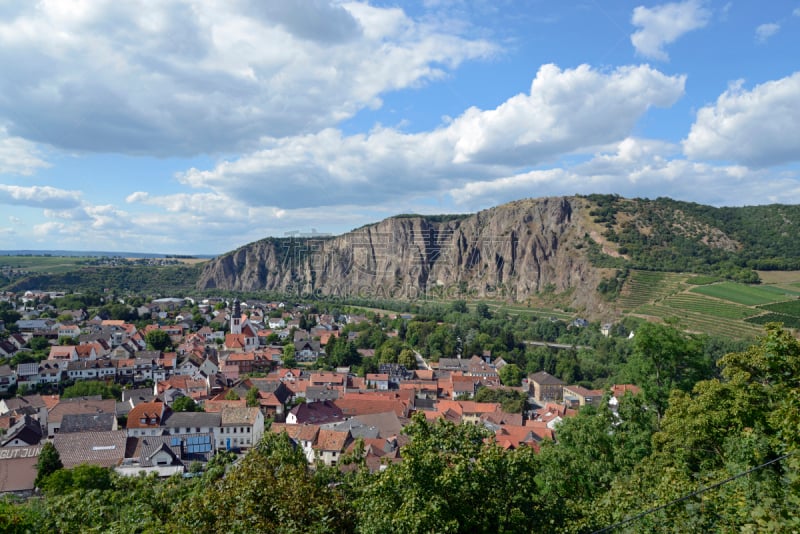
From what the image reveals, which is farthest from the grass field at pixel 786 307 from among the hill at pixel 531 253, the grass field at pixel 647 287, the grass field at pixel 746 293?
the hill at pixel 531 253

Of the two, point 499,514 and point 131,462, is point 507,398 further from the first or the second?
point 499,514

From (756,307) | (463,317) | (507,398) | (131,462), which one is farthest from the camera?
(463,317)

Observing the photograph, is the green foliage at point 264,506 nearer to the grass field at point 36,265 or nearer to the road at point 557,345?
the road at point 557,345

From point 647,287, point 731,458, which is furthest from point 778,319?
point 731,458

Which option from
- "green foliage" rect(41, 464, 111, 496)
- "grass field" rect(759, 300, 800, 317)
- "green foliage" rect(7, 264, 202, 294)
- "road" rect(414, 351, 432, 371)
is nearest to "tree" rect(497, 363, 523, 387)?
"road" rect(414, 351, 432, 371)

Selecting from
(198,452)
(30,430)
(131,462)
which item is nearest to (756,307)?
(198,452)

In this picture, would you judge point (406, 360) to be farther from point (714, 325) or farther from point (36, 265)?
point (36, 265)
